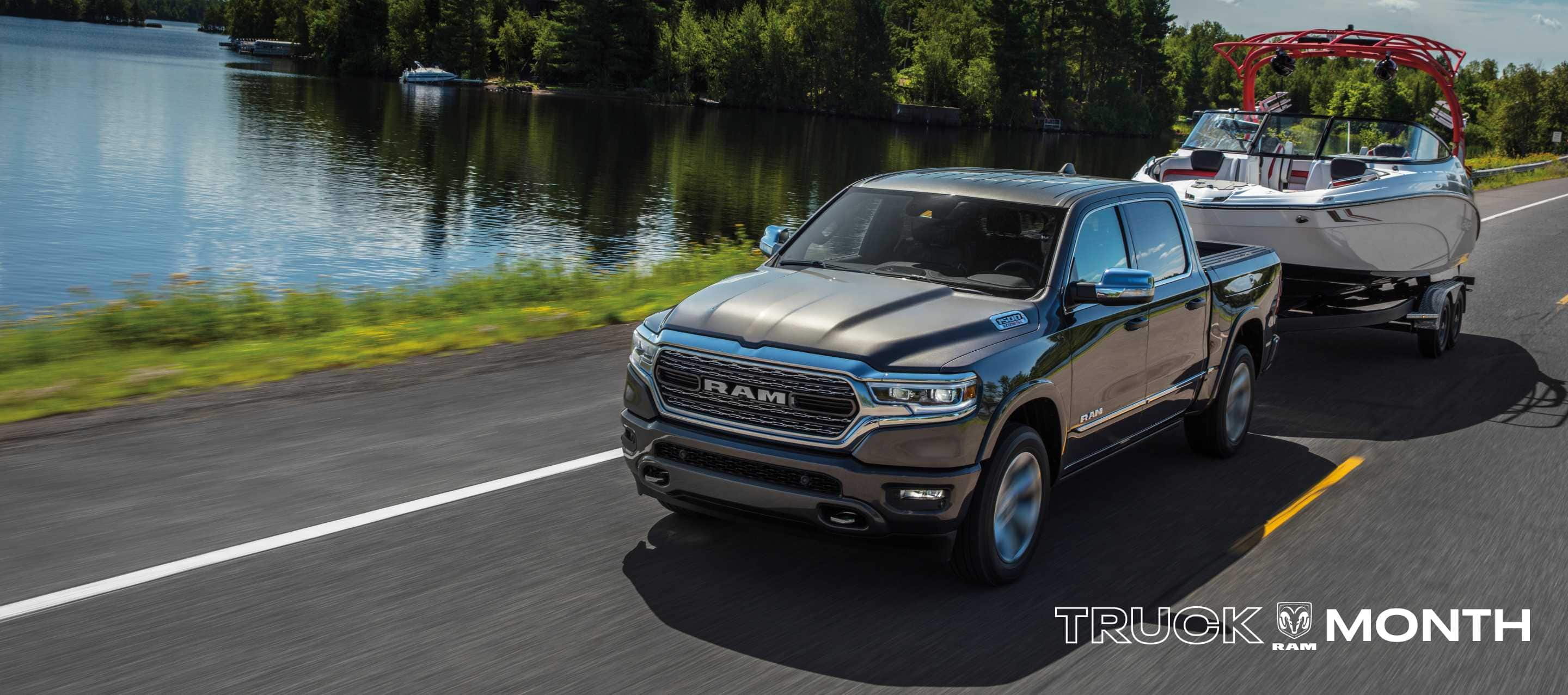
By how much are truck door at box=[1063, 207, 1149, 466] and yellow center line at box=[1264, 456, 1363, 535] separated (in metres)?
0.91

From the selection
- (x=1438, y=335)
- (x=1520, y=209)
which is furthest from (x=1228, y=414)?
(x=1520, y=209)

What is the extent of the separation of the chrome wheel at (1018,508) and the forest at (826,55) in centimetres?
11891

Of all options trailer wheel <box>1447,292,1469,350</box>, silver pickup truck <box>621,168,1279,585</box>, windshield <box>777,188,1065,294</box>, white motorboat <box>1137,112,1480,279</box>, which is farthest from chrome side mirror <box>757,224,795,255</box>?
trailer wheel <box>1447,292,1469,350</box>

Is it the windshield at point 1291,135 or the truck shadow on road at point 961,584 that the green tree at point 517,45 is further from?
the truck shadow on road at point 961,584

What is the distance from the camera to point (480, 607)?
5.21m

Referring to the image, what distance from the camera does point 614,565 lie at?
19.0ft

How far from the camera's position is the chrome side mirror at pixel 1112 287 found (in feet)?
20.2

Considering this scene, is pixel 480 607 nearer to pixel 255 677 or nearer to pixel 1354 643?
pixel 255 677

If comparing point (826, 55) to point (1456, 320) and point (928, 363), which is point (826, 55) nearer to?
point (1456, 320)

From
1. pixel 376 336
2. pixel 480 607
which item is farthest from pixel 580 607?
pixel 376 336

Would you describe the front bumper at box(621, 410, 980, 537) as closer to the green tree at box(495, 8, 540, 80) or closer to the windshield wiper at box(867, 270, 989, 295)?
the windshield wiper at box(867, 270, 989, 295)

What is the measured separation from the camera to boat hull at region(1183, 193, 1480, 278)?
1189 cm

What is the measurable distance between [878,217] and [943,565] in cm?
190

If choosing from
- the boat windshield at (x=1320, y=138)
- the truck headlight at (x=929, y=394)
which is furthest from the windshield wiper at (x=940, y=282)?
the boat windshield at (x=1320, y=138)
